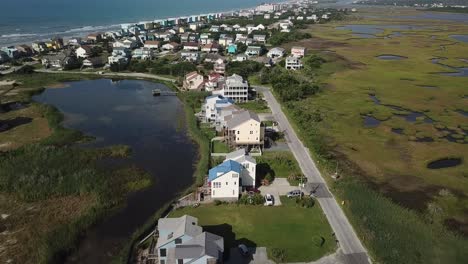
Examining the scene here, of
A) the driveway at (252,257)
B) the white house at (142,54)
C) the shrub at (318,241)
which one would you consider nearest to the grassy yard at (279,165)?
the shrub at (318,241)

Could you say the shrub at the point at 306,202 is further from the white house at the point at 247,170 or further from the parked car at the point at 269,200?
the white house at the point at 247,170

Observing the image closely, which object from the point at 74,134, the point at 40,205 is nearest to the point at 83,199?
the point at 40,205

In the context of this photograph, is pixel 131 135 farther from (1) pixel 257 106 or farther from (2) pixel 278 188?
(2) pixel 278 188

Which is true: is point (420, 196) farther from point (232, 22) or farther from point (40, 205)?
point (232, 22)

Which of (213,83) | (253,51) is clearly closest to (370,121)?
(213,83)

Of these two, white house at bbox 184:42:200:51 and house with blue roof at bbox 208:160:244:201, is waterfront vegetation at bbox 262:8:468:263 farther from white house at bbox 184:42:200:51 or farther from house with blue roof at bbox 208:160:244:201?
white house at bbox 184:42:200:51
